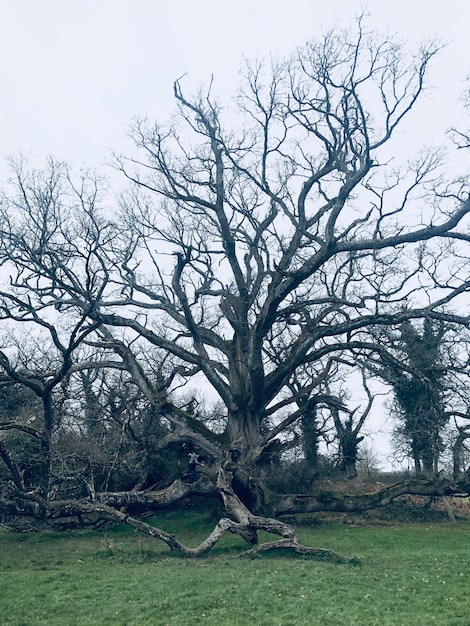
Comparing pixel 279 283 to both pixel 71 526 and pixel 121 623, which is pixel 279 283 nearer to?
pixel 71 526

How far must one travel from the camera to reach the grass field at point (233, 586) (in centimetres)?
917

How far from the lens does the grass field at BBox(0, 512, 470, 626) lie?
9172 millimetres

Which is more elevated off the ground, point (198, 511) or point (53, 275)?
point (53, 275)

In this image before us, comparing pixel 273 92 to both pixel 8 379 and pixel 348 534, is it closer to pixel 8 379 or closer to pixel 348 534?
pixel 8 379

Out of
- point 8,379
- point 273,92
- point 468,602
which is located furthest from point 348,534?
point 273,92

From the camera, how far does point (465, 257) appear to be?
20188 mm

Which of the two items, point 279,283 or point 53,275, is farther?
point 279,283

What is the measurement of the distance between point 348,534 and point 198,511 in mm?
8312

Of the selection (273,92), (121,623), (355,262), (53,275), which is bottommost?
(121,623)

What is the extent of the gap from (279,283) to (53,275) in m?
8.67

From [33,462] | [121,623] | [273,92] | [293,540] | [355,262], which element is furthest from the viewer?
[355,262]

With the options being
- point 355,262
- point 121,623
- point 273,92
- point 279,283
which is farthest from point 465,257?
point 121,623

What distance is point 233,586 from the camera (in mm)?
10945

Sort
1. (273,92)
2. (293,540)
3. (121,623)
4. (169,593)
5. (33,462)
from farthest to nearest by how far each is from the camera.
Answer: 1. (273,92)
2. (33,462)
3. (293,540)
4. (169,593)
5. (121,623)
